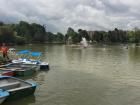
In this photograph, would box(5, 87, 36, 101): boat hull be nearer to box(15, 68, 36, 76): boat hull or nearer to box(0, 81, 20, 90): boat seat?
box(0, 81, 20, 90): boat seat

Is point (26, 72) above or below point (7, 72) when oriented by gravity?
below

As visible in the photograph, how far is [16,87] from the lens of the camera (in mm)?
25297

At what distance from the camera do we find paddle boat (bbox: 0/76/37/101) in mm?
23530

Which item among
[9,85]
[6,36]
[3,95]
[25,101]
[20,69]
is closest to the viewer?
[3,95]

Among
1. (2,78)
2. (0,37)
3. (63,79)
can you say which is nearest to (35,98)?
(2,78)

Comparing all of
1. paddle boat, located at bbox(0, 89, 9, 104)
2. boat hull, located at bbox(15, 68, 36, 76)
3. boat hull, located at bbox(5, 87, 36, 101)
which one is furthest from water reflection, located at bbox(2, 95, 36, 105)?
boat hull, located at bbox(15, 68, 36, 76)

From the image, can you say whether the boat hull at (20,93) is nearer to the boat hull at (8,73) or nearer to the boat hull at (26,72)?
the boat hull at (8,73)

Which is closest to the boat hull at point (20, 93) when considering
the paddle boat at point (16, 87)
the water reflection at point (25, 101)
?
the paddle boat at point (16, 87)

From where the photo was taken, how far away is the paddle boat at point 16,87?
23530 millimetres

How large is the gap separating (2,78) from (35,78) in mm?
10118

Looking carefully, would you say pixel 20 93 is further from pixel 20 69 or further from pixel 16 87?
pixel 20 69

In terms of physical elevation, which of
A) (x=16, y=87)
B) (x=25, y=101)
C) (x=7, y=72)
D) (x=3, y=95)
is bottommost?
(x=25, y=101)

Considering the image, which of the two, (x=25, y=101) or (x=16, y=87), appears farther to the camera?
(x=16, y=87)

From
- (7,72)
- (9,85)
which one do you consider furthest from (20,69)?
(9,85)
